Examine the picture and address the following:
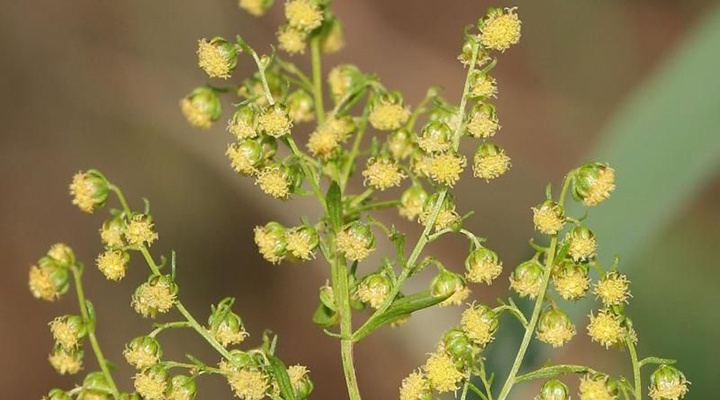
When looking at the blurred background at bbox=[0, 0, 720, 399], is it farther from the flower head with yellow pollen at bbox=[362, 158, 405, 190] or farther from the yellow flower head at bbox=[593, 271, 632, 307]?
the yellow flower head at bbox=[593, 271, 632, 307]

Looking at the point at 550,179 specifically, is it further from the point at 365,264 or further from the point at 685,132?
the point at 685,132

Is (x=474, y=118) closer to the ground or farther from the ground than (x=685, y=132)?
closer to the ground

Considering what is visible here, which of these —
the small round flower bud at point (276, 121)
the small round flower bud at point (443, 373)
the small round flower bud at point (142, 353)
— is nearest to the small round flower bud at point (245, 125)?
the small round flower bud at point (276, 121)

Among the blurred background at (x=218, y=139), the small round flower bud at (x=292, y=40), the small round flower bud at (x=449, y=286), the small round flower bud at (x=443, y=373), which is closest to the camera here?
the small round flower bud at (x=443, y=373)

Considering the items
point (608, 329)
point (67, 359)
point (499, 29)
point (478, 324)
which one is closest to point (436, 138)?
point (499, 29)

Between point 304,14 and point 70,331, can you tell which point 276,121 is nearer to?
point 304,14

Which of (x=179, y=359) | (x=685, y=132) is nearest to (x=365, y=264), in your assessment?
(x=179, y=359)

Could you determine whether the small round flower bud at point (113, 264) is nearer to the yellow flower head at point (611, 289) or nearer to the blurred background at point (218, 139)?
the yellow flower head at point (611, 289)
